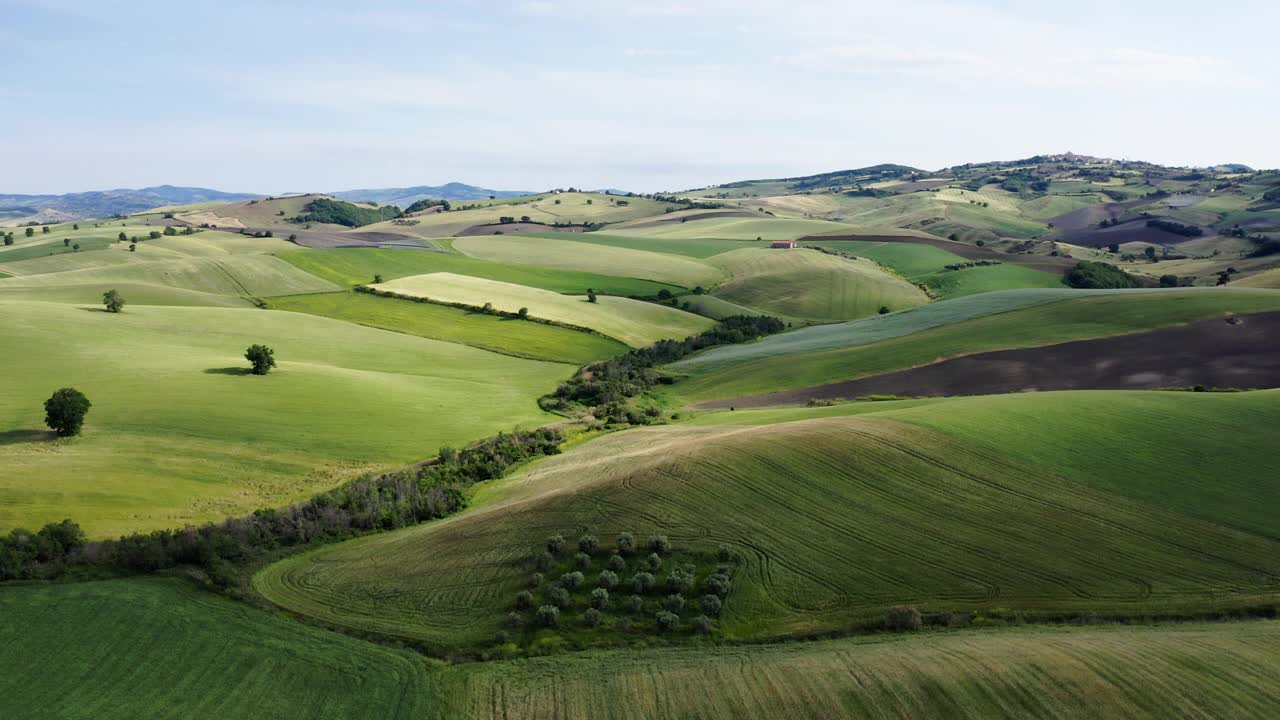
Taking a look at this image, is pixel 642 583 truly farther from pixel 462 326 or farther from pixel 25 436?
pixel 462 326

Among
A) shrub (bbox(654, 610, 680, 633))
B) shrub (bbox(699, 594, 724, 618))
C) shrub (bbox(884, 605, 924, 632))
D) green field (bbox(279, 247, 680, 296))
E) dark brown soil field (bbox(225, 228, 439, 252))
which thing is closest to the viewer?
shrub (bbox(884, 605, 924, 632))

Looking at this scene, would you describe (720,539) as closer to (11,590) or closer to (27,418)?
(11,590)

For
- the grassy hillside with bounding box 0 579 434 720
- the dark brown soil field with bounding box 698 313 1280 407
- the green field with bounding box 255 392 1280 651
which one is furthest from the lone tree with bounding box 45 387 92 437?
the dark brown soil field with bounding box 698 313 1280 407

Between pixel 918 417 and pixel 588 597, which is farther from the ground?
pixel 918 417

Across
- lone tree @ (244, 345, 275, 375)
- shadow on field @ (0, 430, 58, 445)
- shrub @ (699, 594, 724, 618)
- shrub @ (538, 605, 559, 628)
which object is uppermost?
lone tree @ (244, 345, 275, 375)

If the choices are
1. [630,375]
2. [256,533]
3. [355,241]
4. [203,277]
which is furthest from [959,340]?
[355,241]

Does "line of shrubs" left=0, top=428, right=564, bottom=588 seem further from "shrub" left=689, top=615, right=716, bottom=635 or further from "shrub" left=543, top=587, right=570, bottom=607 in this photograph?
"shrub" left=689, top=615, right=716, bottom=635

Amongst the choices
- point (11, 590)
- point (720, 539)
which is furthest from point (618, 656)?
point (11, 590)
